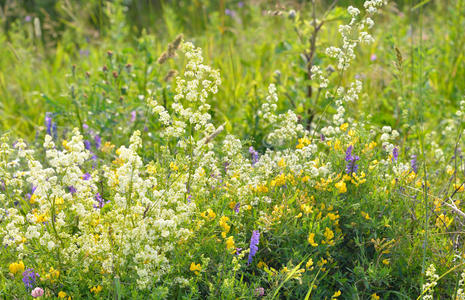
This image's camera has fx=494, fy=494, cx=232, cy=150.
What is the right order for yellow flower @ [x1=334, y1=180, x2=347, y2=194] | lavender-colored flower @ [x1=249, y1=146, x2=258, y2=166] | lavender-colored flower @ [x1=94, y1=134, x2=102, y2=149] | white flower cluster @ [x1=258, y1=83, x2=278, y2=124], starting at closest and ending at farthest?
yellow flower @ [x1=334, y1=180, x2=347, y2=194] → white flower cluster @ [x1=258, y1=83, x2=278, y2=124] → lavender-colored flower @ [x1=249, y1=146, x2=258, y2=166] → lavender-colored flower @ [x1=94, y1=134, x2=102, y2=149]

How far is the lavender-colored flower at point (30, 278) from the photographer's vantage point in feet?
5.64

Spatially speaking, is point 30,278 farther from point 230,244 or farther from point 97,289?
point 230,244

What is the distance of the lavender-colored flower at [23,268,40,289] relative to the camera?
172 cm

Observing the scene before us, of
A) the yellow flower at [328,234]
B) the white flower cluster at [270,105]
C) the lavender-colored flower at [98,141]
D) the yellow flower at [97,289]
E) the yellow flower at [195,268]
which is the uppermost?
the white flower cluster at [270,105]

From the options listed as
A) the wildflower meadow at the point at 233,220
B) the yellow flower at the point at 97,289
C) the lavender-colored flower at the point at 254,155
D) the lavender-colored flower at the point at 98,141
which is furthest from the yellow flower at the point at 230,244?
the lavender-colored flower at the point at 98,141

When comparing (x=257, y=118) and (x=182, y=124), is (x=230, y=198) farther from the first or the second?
(x=257, y=118)

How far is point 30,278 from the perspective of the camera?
5.66ft

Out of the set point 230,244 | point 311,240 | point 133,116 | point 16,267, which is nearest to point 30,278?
point 16,267

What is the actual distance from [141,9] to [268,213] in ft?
21.1

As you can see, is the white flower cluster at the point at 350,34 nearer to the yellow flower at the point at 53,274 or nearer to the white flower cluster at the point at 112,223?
the white flower cluster at the point at 112,223

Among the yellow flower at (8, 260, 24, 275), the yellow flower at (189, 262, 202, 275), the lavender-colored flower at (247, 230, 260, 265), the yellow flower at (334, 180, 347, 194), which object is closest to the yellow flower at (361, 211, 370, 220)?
the yellow flower at (334, 180, 347, 194)

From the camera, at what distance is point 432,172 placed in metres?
2.51

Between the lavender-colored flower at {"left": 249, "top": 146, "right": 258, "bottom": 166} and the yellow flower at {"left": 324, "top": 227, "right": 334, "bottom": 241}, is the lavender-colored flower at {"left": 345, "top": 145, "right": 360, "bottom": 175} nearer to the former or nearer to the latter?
the yellow flower at {"left": 324, "top": 227, "right": 334, "bottom": 241}

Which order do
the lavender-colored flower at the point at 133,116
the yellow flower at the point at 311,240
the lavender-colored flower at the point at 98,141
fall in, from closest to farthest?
the yellow flower at the point at 311,240 → the lavender-colored flower at the point at 98,141 → the lavender-colored flower at the point at 133,116
